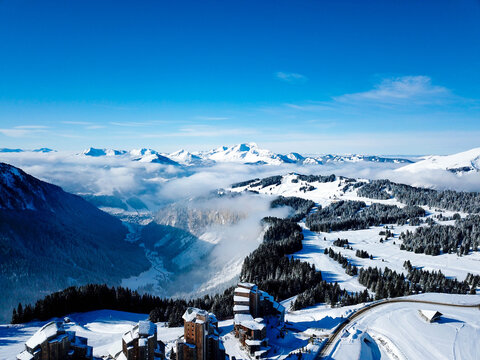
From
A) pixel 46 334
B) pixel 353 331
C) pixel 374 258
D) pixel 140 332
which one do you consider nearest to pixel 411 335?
pixel 353 331

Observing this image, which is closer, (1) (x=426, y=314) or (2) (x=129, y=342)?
(2) (x=129, y=342)

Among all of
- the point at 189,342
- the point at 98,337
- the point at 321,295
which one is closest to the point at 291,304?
the point at 321,295

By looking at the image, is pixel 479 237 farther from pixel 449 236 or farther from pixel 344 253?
pixel 344 253

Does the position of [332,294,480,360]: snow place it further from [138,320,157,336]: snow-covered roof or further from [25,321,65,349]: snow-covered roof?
[25,321,65,349]: snow-covered roof

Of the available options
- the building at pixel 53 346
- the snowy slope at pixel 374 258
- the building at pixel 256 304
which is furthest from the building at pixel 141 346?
the snowy slope at pixel 374 258

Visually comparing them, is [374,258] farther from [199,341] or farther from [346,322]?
[199,341]

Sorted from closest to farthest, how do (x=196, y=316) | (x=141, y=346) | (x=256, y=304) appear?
1. (x=141, y=346)
2. (x=196, y=316)
3. (x=256, y=304)
